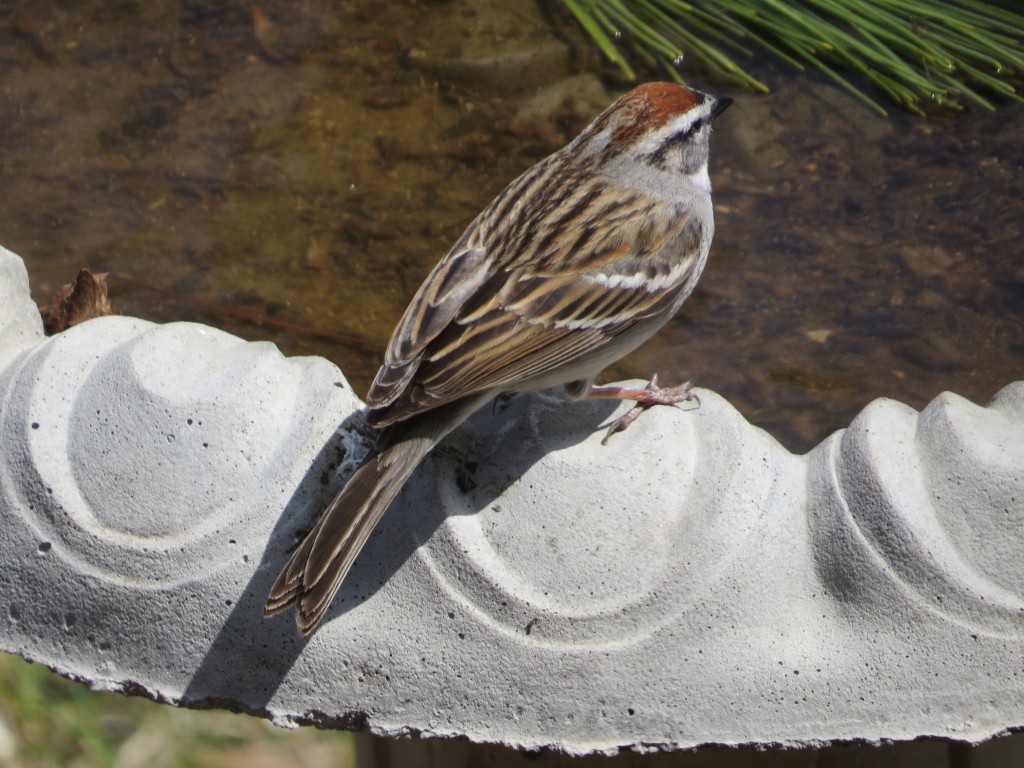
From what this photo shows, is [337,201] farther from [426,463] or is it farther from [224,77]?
[426,463]

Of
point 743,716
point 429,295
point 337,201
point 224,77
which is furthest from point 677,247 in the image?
point 224,77

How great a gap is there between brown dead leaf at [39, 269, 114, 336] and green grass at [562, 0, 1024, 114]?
69.4 inches

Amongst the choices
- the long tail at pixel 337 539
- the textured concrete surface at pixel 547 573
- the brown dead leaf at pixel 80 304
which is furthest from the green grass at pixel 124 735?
the long tail at pixel 337 539

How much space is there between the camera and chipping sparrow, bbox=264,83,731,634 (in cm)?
227

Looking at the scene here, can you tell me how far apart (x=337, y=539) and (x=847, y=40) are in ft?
8.01

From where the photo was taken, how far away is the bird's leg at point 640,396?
2.36 meters

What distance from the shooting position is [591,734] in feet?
7.25

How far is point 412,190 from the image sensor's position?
3.61 meters

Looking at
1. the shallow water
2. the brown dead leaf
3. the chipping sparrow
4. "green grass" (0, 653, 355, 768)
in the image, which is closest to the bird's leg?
the chipping sparrow

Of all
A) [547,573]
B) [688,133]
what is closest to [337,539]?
[547,573]

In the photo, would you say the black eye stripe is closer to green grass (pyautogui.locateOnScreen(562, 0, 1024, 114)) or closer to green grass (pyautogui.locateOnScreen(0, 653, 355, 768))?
green grass (pyautogui.locateOnScreen(562, 0, 1024, 114))

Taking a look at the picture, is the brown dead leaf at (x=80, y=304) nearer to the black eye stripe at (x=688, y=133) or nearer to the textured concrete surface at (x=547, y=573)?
the textured concrete surface at (x=547, y=573)

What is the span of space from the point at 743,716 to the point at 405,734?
60 centimetres

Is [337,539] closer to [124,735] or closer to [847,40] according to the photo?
[847,40]
